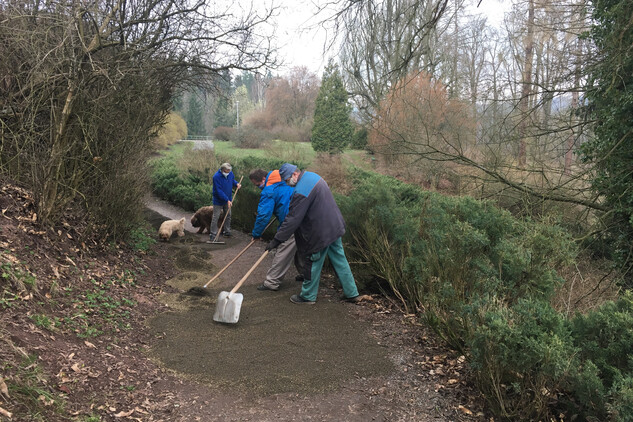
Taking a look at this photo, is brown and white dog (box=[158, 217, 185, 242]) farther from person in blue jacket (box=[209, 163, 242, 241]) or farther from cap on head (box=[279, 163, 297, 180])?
cap on head (box=[279, 163, 297, 180])

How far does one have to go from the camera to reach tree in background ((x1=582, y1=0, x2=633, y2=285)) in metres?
6.70

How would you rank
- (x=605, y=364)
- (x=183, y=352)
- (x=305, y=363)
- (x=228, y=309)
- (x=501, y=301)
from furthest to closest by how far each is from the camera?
(x=228, y=309)
(x=183, y=352)
(x=305, y=363)
(x=501, y=301)
(x=605, y=364)

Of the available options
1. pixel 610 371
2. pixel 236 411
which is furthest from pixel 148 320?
pixel 610 371

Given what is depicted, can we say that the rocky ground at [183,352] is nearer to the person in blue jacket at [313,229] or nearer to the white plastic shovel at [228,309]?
the white plastic shovel at [228,309]

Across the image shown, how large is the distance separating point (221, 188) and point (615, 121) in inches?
280

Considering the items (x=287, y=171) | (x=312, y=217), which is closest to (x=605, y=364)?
(x=312, y=217)

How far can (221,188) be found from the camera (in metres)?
9.16

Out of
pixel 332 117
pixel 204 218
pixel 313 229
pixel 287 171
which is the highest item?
pixel 332 117

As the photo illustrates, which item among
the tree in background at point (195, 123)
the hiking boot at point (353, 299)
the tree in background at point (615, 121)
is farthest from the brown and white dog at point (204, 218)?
the tree in background at point (195, 123)

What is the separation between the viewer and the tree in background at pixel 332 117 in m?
24.3

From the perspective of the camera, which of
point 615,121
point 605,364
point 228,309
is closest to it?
point 605,364

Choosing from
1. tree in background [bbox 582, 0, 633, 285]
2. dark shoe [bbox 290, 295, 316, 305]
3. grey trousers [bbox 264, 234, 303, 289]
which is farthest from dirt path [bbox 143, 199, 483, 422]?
tree in background [bbox 582, 0, 633, 285]

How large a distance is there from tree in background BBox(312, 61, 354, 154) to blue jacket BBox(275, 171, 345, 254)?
1852 centimetres

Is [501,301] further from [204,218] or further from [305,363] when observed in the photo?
[204,218]
